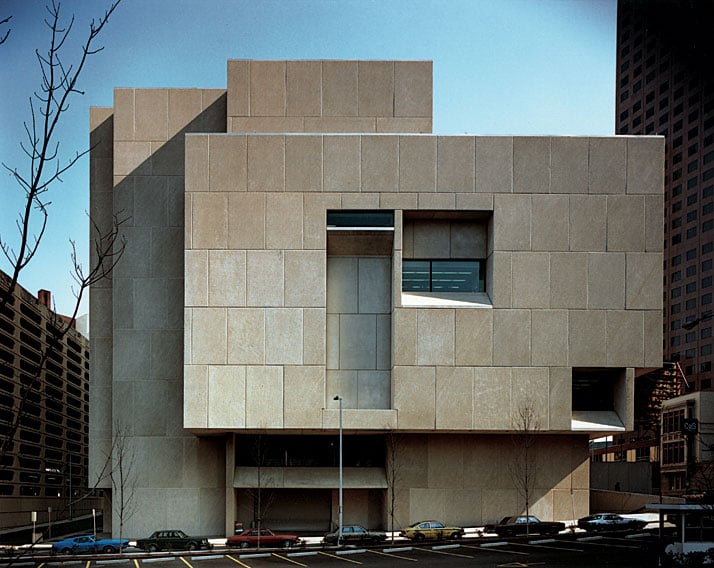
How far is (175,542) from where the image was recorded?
40.6 meters

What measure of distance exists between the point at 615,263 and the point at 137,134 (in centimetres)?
2962

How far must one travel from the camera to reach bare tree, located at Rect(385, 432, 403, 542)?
148ft

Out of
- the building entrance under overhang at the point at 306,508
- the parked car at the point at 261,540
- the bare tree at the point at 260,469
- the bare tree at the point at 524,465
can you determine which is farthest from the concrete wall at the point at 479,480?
the bare tree at the point at 260,469

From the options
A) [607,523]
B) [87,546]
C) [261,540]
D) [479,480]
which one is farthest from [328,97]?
[607,523]

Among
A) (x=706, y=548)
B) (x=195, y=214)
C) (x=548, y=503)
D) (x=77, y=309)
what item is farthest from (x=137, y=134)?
(x=77, y=309)

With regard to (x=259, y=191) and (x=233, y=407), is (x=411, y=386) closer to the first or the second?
(x=233, y=407)

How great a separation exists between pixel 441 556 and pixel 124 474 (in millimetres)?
21544

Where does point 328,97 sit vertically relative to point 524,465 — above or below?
above

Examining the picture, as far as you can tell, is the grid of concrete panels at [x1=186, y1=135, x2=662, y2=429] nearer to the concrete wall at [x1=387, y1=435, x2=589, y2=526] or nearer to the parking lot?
the concrete wall at [x1=387, y1=435, x2=589, y2=526]

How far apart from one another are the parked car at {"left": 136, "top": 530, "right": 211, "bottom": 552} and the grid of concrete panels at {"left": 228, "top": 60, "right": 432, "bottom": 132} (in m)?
23.5

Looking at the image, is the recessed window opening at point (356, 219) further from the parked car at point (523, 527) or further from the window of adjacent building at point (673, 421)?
the window of adjacent building at point (673, 421)

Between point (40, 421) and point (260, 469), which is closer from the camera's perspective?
point (260, 469)

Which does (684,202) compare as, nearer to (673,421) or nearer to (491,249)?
(673,421)

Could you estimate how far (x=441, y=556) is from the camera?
3500cm
